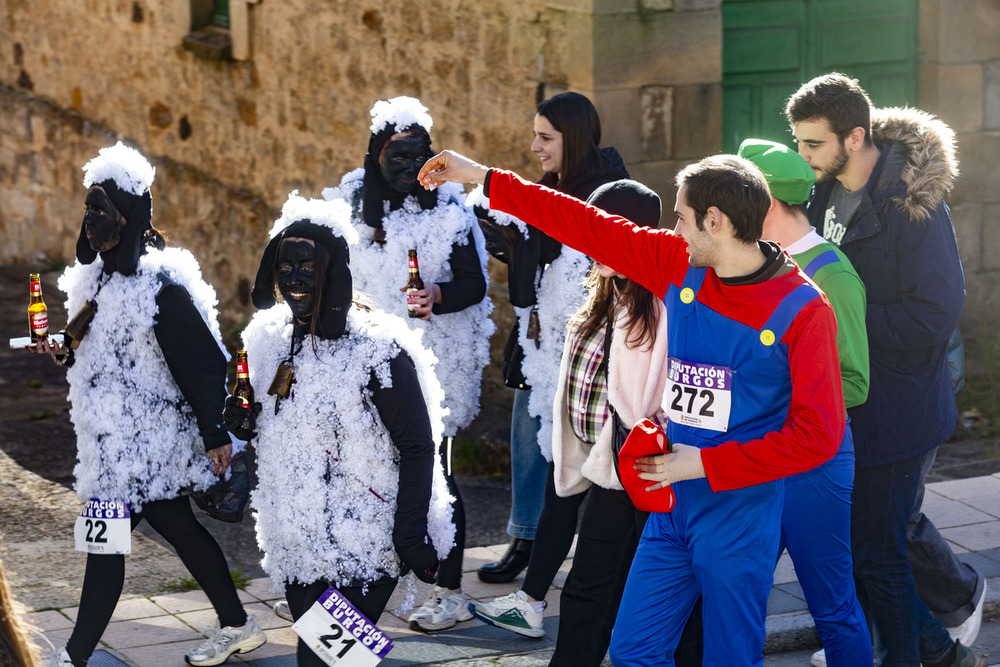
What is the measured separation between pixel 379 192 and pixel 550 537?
1530 mm

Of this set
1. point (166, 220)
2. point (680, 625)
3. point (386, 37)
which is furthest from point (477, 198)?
point (166, 220)

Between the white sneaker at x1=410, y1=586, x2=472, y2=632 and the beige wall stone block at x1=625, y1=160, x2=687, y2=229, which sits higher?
the beige wall stone block at x1=625, y1=160, x2=687, y2=229

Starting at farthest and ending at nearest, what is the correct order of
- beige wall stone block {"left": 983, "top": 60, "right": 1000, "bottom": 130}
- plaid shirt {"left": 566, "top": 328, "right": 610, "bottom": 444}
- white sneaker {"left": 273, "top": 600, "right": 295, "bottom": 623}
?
beige wall stone block {"left": 983, "top": 60, "right": 1000, "bottom": 130}
white sneaker {"left": 273, "top": 600, "right": 295, "bottom": 623}
plaid shirt {"left": 566, "top": 328, "right": 610, "bottom": 444}

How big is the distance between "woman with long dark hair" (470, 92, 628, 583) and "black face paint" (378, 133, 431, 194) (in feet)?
1.13

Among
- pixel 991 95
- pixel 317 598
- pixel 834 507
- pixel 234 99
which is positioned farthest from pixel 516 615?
pixel 234 99

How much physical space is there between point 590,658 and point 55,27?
12.6 meters

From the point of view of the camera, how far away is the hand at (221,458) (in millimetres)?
4824

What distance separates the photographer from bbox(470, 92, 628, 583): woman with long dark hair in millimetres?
5508

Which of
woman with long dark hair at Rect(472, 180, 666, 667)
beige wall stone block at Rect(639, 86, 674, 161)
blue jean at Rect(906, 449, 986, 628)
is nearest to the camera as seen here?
woman with long dark hair at Rect(472, 180, 666, 667)

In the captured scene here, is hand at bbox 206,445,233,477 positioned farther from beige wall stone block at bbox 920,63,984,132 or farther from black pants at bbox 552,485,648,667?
beige wall stone block at bbox 920,63,984,132

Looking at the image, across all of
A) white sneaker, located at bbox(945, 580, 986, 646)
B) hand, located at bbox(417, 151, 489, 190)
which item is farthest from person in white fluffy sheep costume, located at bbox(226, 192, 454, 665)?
white sneaker, located at bbox(945, 580, 986, 646)

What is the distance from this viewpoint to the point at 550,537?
508 cm

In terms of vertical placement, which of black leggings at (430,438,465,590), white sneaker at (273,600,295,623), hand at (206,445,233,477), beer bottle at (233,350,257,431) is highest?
beer bottle at (233,350,257,431)

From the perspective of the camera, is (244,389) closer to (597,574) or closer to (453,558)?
(597,574)
